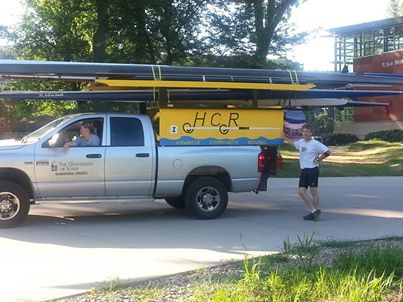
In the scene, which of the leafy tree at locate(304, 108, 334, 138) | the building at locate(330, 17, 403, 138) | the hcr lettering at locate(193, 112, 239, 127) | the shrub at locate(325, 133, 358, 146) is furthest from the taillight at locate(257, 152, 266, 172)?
the leafy tree at locate(304, 108, 334, 138)

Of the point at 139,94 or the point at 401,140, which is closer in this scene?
the point at 139,94

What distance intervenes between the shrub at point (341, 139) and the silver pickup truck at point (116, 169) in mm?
31453

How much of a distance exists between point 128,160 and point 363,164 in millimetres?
16451

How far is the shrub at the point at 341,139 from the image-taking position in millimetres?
41469

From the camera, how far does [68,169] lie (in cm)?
1003

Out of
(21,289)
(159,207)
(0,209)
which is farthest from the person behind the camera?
(159,207)

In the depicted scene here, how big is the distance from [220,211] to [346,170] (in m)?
11.8

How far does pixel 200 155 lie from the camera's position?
35.2 ft

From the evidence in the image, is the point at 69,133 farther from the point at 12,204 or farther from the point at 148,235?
the point at 148,235

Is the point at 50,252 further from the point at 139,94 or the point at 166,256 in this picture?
the point at 139,94

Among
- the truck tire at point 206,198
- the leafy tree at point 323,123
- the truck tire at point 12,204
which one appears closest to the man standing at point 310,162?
the truck tire at point 206,198

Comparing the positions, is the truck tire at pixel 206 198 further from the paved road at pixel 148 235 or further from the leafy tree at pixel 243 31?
the leafy tree at pixel 243 31

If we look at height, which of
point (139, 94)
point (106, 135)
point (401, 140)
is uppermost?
point (139, 94)

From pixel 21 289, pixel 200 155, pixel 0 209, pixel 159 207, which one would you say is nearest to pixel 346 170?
pixel 159 207
